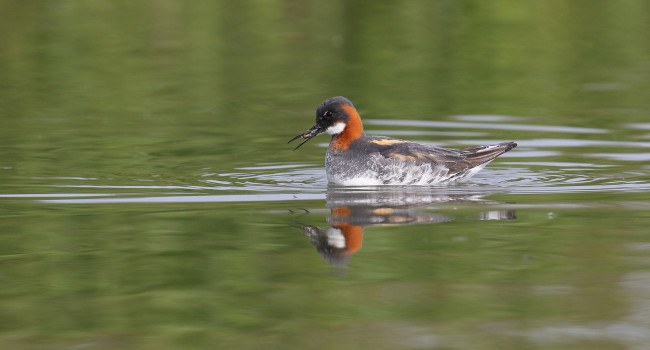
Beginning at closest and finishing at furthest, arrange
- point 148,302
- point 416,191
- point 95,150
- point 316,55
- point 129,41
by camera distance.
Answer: point 148,302 → point 416,191 → point 95,150 → point 316,55 → point 129,41

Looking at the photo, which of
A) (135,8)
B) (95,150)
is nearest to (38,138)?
(95,150)

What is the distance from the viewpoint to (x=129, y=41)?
27562mm

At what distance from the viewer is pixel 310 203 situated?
11141mm

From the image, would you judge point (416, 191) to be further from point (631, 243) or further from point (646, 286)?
point (646, 286)

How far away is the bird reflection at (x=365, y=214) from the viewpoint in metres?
8.97

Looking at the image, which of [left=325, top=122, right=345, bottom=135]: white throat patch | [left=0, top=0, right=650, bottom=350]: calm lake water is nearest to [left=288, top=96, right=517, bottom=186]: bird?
[left=325, top=122, right=345, bottom=135]: white throat patch

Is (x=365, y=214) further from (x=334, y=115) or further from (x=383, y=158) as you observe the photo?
(x=334, y=115)

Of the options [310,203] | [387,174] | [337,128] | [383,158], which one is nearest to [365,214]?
[310,203]

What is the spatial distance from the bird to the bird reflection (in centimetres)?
33

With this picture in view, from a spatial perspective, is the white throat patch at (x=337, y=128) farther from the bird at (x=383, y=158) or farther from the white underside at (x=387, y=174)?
the white underside at (x=387, y=174)

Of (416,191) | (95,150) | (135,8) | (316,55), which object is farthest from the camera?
(135,8)

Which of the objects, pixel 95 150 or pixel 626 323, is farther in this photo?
pixel 95 150

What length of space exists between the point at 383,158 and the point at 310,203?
4.62ft

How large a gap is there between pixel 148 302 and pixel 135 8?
92.3ft
